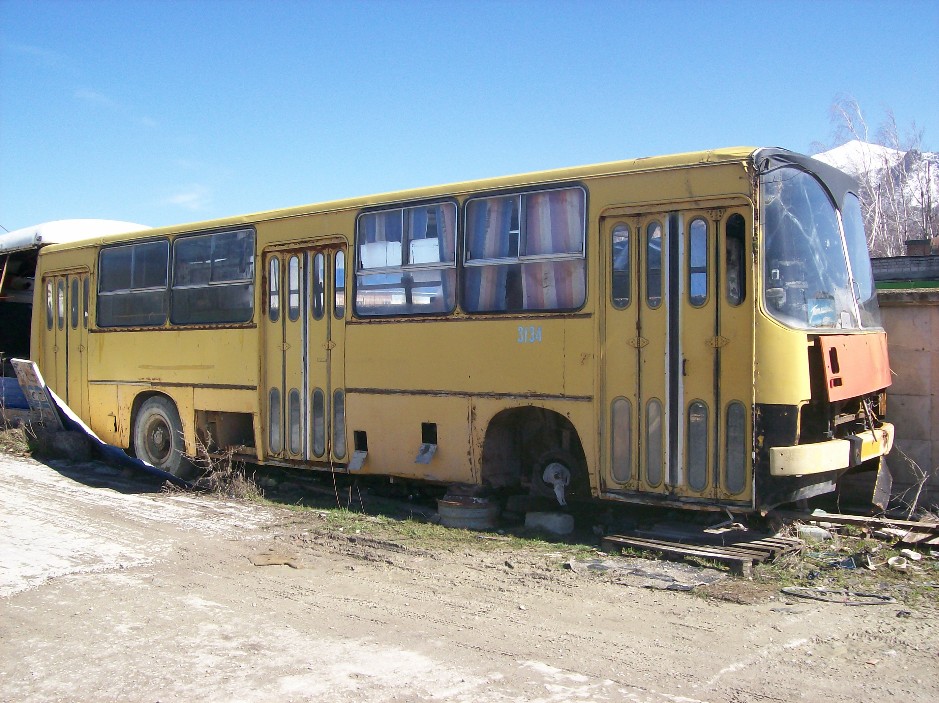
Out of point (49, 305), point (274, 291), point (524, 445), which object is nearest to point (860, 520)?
point (524, 445)

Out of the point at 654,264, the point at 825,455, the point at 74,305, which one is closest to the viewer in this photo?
the point at 825,455

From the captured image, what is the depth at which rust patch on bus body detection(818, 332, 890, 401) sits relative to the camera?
6672 millimetres

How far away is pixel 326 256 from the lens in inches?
361

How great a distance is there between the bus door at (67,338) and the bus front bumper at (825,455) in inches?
364

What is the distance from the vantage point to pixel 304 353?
9.31m

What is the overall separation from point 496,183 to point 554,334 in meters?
1.51

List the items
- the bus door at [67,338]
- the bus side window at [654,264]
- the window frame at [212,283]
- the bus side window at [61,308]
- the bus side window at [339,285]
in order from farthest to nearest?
the bus side window at [61,308], the bus door at [67,338], the window frame at [212,283], the bus side window at [339,285], the bus side window at [654,264]

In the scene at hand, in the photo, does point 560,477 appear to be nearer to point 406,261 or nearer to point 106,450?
point 406,261

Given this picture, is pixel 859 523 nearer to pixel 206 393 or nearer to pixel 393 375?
pixel 393 375

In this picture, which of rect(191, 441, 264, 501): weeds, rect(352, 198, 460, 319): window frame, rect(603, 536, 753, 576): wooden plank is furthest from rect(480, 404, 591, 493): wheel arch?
rect(191, 441, 264, 501): weeds

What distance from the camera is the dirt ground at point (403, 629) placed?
4367 mm

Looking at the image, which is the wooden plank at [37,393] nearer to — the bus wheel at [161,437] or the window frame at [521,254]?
the bus wheel at [161,437]

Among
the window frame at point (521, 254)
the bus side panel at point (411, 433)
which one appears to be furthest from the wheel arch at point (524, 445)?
the window frame at point (521, 254)

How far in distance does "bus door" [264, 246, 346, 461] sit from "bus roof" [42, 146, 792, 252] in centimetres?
45
